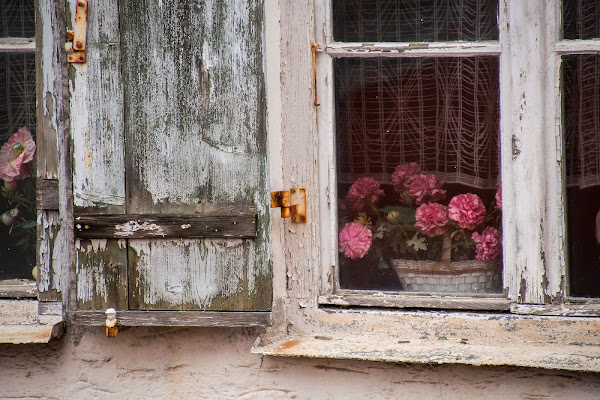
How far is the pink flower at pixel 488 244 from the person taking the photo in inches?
78.0

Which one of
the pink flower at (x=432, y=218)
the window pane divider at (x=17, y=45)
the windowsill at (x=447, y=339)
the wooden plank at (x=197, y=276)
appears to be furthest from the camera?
the window pane divider at (x=17, y=45)

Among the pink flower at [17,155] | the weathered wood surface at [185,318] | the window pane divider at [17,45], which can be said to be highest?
the window pane divider at [17,45]

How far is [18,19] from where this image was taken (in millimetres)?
2270

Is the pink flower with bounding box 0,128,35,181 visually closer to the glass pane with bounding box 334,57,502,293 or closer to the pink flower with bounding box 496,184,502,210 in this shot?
the glass pane with bounding box 334,57,502,293

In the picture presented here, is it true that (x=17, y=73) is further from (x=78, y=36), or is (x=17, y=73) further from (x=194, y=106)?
(x=194, y=106)

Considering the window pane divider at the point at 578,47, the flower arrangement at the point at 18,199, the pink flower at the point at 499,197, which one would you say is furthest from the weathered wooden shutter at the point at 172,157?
the window pane divider at the point at 578,47

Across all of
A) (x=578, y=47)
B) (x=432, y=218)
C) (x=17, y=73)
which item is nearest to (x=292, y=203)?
(x=432, y=218)

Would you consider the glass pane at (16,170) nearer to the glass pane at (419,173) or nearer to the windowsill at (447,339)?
the windowsill at (447,339)

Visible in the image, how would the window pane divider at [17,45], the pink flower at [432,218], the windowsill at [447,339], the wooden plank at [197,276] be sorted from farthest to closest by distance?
the window pane divider at [17,45]
the pink flower at [432,218]
the wooden plank at [197,276]
the windowsill at [447,339]

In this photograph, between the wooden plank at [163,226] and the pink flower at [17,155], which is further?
the pink flower at [17,155]

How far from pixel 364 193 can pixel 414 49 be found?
0.49m

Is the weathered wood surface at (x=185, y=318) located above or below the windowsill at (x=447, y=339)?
above

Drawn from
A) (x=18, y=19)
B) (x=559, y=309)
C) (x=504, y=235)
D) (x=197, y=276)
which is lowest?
(x=559, y=309)

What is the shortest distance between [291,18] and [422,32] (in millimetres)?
420
